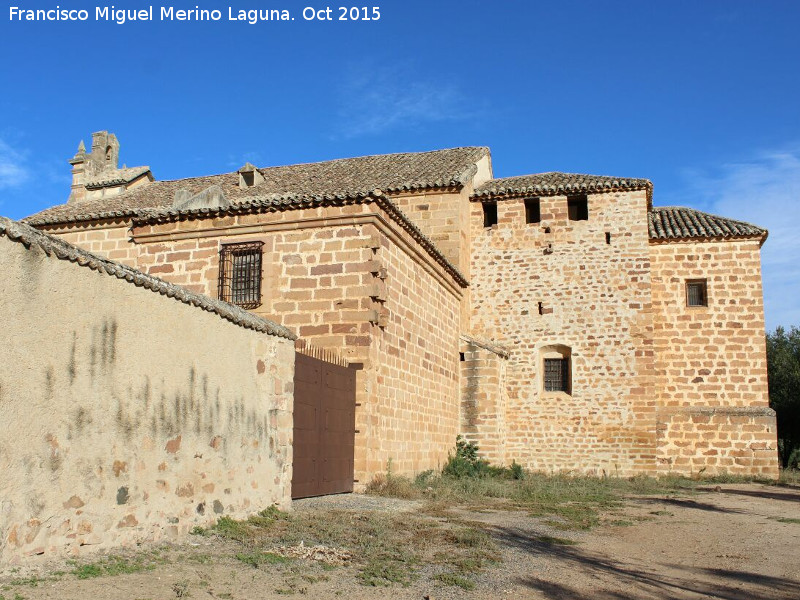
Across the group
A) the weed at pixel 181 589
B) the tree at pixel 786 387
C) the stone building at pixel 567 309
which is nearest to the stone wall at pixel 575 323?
the stone building at pixel 567 309

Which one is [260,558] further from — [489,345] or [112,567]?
[489,345]

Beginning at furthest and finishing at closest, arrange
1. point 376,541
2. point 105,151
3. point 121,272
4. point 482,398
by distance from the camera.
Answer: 1. point 105,151
2. point 482,398
3. point 376,541
4. point 121,272

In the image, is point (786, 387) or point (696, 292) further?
point (786, 387)

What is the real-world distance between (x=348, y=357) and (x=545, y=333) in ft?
28.0

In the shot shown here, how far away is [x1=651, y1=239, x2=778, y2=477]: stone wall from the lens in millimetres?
18031

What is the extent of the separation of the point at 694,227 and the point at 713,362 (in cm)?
361

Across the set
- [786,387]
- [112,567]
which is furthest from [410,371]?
[786,387]

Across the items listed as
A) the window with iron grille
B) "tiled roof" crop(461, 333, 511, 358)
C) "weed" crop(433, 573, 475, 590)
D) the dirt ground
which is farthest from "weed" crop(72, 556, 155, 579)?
"tiled roof" crop(461, 333, 511, 358)

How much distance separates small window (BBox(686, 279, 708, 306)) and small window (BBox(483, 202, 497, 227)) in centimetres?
529

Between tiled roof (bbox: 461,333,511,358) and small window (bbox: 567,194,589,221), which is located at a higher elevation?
small window (bbox: 567,194,589,221)

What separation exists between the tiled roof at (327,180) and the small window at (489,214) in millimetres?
1226

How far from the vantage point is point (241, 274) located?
12.7m

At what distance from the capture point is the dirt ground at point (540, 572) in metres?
4.96

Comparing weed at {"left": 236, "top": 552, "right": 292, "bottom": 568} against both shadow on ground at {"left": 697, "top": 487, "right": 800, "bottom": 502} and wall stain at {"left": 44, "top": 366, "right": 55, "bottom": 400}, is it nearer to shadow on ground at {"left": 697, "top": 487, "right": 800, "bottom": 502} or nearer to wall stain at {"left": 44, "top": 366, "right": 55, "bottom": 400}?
wall stain at {"left": 44, "top": 366, "right": 55, "bottom": 400}
